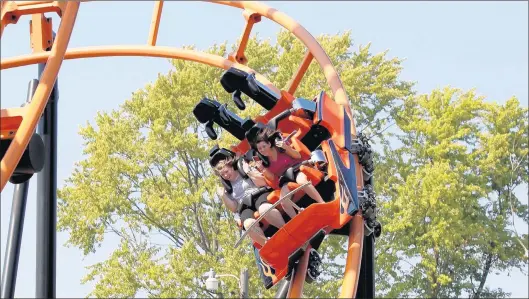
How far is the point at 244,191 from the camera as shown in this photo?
8.69 meters

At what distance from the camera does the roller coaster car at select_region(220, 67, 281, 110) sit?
8602 millimetres

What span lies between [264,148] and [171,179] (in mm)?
12166

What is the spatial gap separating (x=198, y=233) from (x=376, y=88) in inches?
176

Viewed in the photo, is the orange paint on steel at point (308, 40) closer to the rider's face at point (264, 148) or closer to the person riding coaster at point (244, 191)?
the rider's face at point (264, 148)

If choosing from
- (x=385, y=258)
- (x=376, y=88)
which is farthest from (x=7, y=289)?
(x=376, y=88)

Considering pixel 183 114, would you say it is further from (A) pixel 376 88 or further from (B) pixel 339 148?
(B) pixel 339 148

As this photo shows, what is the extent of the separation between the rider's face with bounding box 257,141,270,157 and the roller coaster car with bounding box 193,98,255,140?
473 millimetres

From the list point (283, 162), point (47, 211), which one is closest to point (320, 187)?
point (283, 162)

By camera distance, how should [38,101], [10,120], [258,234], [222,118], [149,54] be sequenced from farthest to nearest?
[149,54], [222,118], [258,234], [10,120], [38,101]

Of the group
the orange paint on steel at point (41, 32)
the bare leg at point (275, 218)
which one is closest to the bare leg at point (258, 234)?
the bare leg at point (275, 218)

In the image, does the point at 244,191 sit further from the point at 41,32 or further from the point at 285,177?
the point at 41,32

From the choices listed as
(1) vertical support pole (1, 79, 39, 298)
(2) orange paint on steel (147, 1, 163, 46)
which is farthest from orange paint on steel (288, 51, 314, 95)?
(1) vertical support pole (1, 79, 39, 298)

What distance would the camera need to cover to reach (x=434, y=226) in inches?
757

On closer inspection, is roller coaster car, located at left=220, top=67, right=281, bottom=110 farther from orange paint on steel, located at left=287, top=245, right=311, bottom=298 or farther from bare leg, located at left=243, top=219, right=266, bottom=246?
orange paint on steel, located at left=287, top=245, right=311, bottom=298
